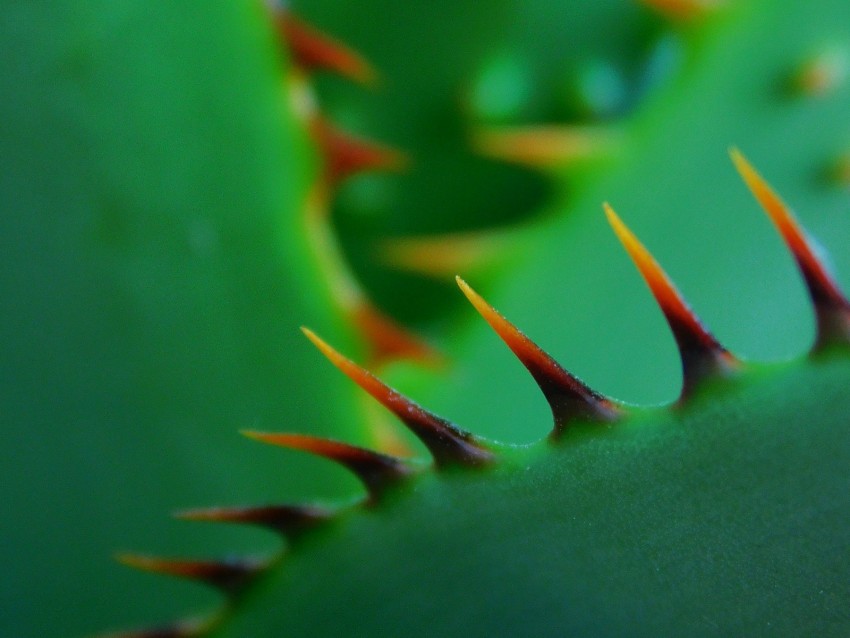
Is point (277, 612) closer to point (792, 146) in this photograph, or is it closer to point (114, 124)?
point (114, 124)

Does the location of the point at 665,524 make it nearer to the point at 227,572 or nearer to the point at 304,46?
the point at 227,572

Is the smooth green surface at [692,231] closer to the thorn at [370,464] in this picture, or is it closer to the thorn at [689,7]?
the thorn at [689,7]

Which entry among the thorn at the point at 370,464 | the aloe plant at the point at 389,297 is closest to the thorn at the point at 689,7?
the aloe plant at the point at 389,297

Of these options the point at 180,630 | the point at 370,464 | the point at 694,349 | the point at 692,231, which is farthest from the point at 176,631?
the point at 692,231

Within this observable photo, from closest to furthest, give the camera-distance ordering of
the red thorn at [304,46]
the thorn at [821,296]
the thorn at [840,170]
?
the thorn at [821,296] → the red thorn at [304,46] → the thorn at [840,170]

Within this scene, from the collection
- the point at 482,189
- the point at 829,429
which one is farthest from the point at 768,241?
the point at 829,429

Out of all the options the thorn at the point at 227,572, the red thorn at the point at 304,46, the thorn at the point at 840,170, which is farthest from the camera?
the thorn at the point at 840,170

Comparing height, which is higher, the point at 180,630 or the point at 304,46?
the point at 304,46
